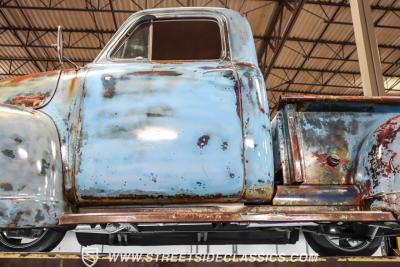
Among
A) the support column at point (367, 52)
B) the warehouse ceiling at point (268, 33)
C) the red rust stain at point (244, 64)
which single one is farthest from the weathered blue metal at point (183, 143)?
the warehouse ceiling at point (268, 33)

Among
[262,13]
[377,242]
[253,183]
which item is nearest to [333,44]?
[262,13]

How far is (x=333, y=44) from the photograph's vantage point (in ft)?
37.9

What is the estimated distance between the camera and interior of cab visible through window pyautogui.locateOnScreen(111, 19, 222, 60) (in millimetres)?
2547

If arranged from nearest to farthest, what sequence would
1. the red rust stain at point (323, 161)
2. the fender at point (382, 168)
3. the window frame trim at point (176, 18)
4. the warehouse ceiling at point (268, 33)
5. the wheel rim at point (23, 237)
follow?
1. the fender at point (382, 168)
2. the wheel rim at point (23, 237)
3. the red rust stain at point (323, 161)
4. the window frame trim at point (176, 18)
5. the warehouse ceiling at point (268, 33)

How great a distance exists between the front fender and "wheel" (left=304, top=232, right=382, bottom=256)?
5.48 feet

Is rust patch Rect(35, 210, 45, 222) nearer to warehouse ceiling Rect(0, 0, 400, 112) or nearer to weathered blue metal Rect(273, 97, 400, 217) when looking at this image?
weathered blue metal Rect(273, 97, 400, 217)

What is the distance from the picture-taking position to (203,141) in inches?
83.6

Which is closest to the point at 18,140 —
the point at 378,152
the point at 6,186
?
the point at 6,186

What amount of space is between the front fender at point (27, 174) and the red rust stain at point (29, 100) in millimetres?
200

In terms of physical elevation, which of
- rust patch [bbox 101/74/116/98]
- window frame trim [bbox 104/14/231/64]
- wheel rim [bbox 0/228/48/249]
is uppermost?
window frame trim [bbox 104/14/231/64]

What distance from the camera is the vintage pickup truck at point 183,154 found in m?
1.93

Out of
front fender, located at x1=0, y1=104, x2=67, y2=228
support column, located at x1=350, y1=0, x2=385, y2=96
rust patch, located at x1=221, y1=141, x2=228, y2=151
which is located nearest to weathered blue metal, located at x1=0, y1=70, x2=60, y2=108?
front fender, located at x1=0, y1=104, x2=67, y2=228

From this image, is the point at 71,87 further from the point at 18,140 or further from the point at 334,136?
the point at 334,136

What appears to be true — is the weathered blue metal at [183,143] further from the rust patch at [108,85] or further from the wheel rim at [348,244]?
the wheel rim at [348,244]
